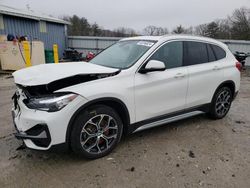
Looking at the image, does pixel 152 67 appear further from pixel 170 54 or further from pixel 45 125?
pixel 45 125

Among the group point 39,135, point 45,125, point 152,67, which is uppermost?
point 152,67

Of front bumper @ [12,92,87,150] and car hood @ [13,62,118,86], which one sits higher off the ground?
car hood @ [13,62,118,86]

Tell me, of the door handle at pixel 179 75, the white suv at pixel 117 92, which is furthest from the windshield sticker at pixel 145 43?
the door handle at pixel 179 75

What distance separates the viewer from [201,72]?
3.84m

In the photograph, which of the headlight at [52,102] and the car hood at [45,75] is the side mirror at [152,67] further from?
the headlight at [52,102]

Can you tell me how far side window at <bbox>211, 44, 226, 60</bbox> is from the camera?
421cm

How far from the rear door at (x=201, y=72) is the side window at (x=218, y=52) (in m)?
0.07

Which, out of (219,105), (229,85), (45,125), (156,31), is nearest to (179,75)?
(219,105)

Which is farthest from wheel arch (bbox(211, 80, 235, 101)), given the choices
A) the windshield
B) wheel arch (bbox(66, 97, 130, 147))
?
wheel arch (bbox(66, 97, 130, 147))

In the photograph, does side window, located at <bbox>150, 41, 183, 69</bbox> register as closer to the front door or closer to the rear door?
the front door

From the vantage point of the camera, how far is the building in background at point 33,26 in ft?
42.1

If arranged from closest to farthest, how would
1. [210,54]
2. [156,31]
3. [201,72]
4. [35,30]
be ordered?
[201,72] < [210,54] < [156,31] < [35,30]

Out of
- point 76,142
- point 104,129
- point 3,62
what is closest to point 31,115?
point 76,142

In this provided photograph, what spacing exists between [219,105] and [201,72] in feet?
3.41
